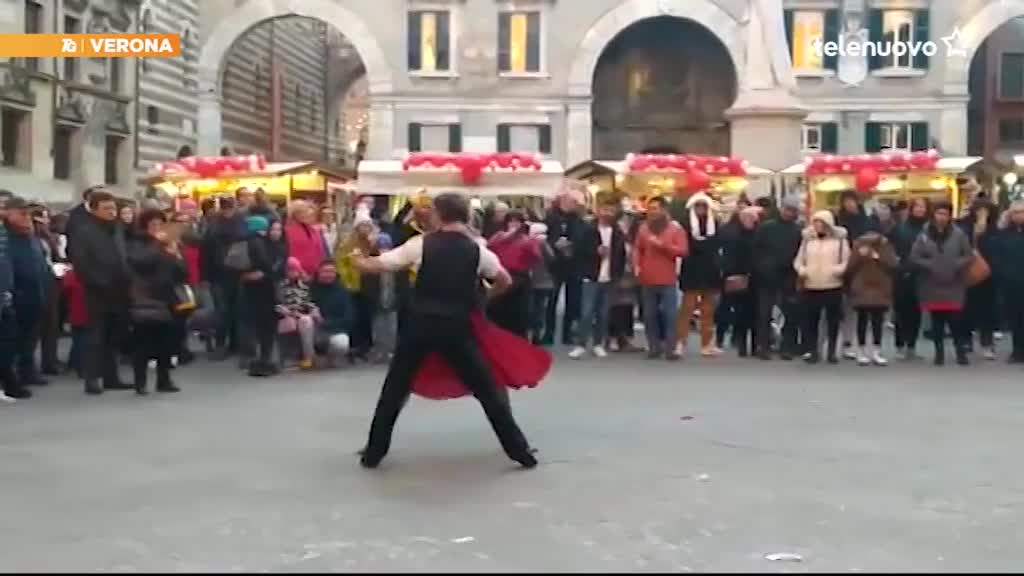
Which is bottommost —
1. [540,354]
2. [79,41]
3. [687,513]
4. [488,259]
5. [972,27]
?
[687,513]

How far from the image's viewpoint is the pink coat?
14.8 m

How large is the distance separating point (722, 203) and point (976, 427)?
12398 mm

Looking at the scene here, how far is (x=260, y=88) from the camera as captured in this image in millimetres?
53594

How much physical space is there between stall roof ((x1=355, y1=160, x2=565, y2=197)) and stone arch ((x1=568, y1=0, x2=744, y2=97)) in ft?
76.8

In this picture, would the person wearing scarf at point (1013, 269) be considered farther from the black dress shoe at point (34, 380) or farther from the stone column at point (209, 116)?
the stone column at point (209, 116)

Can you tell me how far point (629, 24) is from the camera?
47.8 meters

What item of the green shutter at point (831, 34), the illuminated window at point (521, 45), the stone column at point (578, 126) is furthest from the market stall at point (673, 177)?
the green shutter at point (831, 34)

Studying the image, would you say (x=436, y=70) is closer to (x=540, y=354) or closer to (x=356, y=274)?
(x=356, y=274)

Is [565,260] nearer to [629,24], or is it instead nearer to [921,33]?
[629,24]

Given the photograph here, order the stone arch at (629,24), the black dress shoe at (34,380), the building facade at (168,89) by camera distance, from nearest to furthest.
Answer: the black dress shoe at (34,380) → the building facade at (168,89) → the stone arch at (629,24)

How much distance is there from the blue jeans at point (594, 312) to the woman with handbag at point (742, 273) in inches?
54.6

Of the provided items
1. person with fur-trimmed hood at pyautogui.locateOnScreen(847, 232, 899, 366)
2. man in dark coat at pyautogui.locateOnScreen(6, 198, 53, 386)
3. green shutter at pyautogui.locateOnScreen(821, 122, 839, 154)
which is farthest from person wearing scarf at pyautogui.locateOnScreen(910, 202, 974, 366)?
green shutter at pyautogui.locateOnScreen(821, 122, 839, 154)

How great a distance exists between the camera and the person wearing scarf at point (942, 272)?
1527cm

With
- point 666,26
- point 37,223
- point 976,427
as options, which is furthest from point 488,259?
point 666,26
